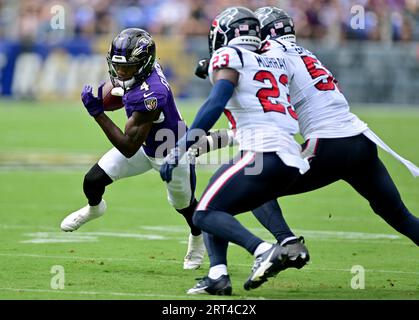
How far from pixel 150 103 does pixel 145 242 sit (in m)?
2.06

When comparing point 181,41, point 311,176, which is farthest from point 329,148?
point 181,41

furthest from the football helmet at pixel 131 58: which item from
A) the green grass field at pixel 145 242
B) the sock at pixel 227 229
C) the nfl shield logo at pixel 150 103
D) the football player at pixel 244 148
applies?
the sock at pixel 227 229

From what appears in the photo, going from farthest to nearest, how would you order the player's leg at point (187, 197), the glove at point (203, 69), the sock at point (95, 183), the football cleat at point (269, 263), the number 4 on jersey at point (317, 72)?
the sock at point (95, 183) → the player's leg at point (187, 197) → the number 4 on jersey at point (317, 72) → the glove at point (203, 69) → the football cleat at point (269, 263)

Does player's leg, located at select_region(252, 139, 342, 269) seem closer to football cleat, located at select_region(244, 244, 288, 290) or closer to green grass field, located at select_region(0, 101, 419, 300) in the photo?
green grass field, located at select_region(0, 101, 419, 300)

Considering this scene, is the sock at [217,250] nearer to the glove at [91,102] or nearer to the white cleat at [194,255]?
the white cleat at [194,255]

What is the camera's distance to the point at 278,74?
6887mm

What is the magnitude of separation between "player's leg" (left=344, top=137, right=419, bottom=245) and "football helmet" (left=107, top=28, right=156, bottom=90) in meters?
1.89

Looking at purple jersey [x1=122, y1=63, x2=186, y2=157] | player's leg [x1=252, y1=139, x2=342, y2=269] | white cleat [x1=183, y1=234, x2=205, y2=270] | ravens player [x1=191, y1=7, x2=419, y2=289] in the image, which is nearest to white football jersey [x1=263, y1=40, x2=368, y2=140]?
ravens player [x1=191, y1=7, x2=419, y2=289]

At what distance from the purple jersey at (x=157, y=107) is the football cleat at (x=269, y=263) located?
1.90 meters

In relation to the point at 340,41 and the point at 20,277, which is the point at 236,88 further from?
the point at 340,41

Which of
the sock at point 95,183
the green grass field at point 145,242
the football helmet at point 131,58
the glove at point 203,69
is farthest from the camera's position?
the sock at point 95,183

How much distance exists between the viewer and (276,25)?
7.71 m

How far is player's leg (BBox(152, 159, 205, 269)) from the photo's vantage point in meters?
8.08

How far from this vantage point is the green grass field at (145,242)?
7.09 meters
